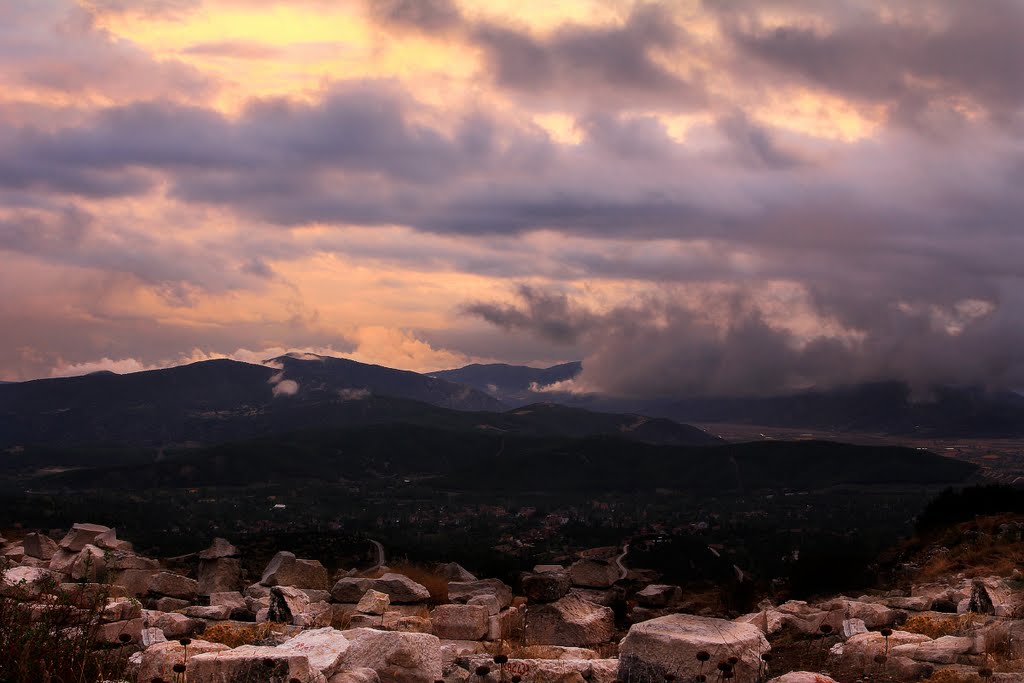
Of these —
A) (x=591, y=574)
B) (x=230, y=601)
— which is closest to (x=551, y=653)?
(x=230, y=601)

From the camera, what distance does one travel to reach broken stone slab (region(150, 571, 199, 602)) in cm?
2928

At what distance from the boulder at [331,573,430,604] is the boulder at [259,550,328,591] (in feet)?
10.8

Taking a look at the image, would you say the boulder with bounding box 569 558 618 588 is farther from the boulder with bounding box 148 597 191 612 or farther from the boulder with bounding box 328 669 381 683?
the boulder with bounding box 328 669 381 683

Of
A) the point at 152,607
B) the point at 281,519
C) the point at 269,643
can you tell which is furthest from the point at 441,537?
the point at 269,643

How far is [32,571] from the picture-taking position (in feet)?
87.1

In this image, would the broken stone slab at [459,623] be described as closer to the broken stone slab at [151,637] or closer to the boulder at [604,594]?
the broken stone slab at [151,637]

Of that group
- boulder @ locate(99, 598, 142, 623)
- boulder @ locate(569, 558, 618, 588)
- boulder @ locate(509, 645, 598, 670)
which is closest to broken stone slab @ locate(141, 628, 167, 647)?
boulder @ locate(99, 598, 142, 623)

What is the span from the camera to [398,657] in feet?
49.0

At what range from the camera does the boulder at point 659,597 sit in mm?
35125

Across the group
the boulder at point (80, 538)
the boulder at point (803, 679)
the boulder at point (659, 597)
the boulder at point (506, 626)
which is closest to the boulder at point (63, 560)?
the boulder at point (80, 538)

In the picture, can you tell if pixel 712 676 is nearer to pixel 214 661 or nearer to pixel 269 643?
pixel 214 661

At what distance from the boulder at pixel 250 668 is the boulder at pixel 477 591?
627 inches

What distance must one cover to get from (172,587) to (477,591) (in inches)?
387

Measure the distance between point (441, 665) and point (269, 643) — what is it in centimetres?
425
